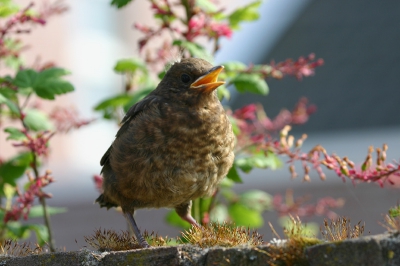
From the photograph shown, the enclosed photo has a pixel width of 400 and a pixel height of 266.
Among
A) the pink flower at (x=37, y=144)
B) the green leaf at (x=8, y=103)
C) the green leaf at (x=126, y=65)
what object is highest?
the green leaf at (x=126, y=65)

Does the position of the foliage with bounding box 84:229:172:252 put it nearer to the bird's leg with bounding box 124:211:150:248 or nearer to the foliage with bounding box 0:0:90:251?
the bird's leg with bounding box 124:211:150:248

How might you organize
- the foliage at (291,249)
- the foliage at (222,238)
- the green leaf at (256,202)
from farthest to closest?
the green leaf at (256,202) → the foliage at (222,238) → the foliage at (291,249)

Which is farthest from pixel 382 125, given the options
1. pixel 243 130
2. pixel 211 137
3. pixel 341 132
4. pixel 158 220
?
pixel 211 137

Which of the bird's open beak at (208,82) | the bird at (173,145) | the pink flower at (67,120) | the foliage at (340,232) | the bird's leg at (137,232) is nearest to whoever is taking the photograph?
the foliage at (340,232)

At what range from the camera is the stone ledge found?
7.10ft

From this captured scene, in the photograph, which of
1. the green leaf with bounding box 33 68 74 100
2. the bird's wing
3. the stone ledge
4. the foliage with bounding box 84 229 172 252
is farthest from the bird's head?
the stone ledge

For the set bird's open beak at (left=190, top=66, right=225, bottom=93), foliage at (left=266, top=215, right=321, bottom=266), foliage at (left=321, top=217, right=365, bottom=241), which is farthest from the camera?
bird's open beak at (left=190, top=66, right=225, bottom=93)

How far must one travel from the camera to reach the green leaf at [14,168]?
13.9 ft

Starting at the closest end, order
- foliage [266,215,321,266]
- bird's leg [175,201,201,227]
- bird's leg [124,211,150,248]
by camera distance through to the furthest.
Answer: foliage [266,215,321,266], bird's leg [124,211,150,248], bird's leg [175,201,201,227]

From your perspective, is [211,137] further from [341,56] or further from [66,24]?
[66,24]

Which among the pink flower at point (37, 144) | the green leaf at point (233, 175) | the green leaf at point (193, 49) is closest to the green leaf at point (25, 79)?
the pink flower at point (37, 144)

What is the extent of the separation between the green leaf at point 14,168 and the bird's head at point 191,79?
111 centimetres

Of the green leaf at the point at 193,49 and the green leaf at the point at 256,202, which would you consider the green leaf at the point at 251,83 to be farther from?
the green leaf at the point at 256,202

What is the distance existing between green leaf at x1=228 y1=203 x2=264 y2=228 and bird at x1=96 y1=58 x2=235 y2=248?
85 cm
